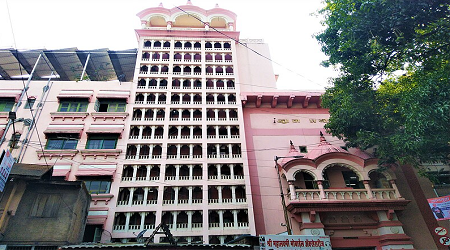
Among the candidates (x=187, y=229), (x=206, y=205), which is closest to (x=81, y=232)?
(x=187, y=229)

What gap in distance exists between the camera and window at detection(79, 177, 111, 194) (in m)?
19.8

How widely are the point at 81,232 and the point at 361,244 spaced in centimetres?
1779

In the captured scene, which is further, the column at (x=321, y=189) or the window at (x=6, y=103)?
the window at (x=6, y=103)

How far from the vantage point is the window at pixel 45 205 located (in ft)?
50.3

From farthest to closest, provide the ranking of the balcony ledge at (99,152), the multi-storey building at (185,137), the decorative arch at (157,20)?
the decorative arch at (157,20) < the balcony ledge at (99,152) < the multi-storey building at (185,137)

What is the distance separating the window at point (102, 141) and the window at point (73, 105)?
11.1 feet

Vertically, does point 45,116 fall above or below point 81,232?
above

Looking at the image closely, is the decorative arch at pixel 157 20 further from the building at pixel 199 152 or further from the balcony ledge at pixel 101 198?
the balcony ledge at pixel 101 198

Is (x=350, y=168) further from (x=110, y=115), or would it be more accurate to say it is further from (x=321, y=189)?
(x=110, y=115)

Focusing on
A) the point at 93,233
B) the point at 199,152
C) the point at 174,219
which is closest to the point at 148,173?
the point at 174,219

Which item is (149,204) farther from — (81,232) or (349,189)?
(349,189)

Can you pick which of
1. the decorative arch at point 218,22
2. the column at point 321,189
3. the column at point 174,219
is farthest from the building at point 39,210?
the decorative arch at point 218,22

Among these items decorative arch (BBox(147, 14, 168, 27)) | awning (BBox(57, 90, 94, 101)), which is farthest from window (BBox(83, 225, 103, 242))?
decorative arch (BBox(147, 14, 168, 27))

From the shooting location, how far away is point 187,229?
1867 cm
